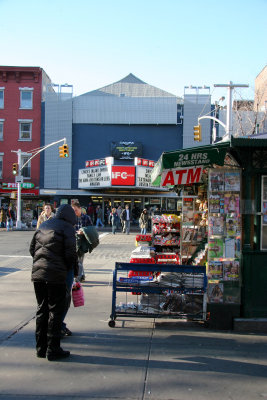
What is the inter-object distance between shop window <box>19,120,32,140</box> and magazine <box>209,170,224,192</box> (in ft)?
100

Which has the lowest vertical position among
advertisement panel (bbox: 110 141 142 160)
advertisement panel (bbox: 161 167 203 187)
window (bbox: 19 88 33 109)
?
advertisement panel (bbox: 161 167 203 187)

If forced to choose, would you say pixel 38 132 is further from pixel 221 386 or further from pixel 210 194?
pixel 221 386

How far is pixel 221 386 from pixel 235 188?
113 inches

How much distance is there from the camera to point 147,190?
106 ft

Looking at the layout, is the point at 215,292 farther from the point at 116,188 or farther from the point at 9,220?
the point at 116,188

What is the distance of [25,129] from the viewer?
3459cm

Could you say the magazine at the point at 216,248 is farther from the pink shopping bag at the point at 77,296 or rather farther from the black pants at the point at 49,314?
the black pants at the point at 49,314

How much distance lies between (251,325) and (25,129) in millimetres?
32044

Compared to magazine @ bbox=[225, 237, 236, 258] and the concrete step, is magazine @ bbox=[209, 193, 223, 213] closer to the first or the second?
magazine @ bbox=[225, 237, 236, 258]

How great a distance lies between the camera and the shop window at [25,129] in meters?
34.3

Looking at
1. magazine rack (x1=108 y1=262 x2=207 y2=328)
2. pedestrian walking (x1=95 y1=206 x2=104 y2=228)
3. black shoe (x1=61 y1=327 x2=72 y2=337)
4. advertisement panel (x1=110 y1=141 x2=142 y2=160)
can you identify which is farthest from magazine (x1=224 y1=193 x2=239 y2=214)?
advertisement panel (x1=110 y1=141 x2=142 y2=160)

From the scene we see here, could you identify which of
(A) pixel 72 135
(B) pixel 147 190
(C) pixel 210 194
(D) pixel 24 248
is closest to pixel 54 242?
(C) pixel 210 194

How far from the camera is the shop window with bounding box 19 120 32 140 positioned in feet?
113

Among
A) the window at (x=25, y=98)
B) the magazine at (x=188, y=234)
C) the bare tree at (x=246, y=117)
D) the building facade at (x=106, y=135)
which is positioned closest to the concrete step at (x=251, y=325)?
the magazine at (x=188, y=234)
